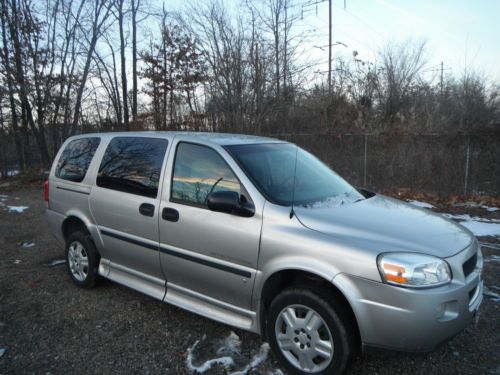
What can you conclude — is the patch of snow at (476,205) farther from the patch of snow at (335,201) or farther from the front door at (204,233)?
the front door at (204,233)

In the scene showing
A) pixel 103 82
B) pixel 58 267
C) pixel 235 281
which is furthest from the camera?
pixel 103 82

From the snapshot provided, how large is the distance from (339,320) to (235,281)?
852 mm

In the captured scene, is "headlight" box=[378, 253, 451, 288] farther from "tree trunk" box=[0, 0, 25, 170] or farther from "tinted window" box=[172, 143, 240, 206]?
"tree trunk" box=[0, 0, 25, 170]

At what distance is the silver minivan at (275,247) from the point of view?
242cm

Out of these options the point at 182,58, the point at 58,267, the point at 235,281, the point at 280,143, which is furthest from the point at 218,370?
the point at 182,58

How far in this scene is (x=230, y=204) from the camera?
114 inches

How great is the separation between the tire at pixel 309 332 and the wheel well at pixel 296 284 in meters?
0.03

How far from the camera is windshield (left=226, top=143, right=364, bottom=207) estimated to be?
3105 millimetres

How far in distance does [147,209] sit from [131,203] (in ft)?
0.83

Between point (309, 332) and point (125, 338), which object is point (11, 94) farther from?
point (309, 332)

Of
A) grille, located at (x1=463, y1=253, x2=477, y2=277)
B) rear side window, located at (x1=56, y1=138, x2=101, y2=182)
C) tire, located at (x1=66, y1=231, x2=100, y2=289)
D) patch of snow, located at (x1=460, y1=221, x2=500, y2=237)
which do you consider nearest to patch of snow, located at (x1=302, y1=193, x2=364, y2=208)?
grille, located at (x1=463, y1=253, x2=477, y2=277)

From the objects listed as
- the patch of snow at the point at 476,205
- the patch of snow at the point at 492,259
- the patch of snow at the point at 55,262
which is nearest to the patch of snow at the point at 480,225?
the patch of snow at the point at 476,205

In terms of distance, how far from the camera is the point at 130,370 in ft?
9.48

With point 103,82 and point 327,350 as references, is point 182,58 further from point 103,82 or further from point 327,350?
point 327,350
